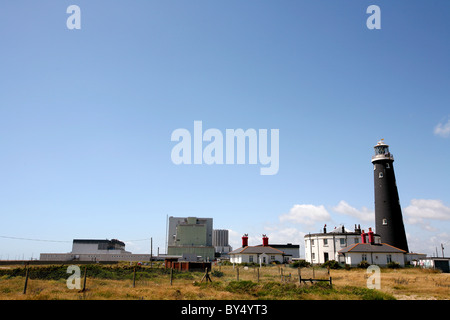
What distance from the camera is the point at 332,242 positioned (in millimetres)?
59562

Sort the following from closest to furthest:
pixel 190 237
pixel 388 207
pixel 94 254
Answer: pixel 388 207, pixel 94 254, pixel 190 237

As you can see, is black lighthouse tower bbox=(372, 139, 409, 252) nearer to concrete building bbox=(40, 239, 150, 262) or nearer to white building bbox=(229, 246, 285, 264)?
Result: white building bbox=(229, 246, 285, 264)

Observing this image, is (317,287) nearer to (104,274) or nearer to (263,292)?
(263,292)

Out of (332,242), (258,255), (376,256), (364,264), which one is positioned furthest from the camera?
(258,255)

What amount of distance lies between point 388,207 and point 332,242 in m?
11.2

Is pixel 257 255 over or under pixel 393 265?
over

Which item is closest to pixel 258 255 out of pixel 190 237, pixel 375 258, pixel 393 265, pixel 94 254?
pixel 375 258

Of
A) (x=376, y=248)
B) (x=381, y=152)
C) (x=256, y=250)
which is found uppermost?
(x=381, y=152)

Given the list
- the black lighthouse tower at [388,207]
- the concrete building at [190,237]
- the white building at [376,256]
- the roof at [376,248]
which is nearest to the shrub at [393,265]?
the white building at [376,256]

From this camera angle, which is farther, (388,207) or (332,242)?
(332,242)

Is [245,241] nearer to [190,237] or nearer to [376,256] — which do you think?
[376,256]

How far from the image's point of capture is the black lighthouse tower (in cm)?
5512

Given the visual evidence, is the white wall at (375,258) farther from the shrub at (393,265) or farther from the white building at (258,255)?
the white building at (258,255)
